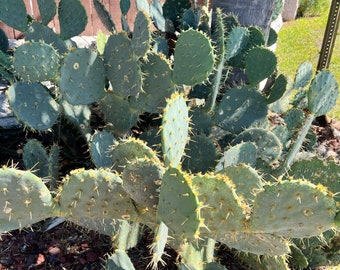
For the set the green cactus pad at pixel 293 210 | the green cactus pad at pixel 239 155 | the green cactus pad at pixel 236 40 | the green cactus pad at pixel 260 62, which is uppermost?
the green cactus pad at pixel 236 40

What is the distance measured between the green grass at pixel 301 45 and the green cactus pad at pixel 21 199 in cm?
404

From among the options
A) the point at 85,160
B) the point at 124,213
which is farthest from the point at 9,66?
the point at 124,213

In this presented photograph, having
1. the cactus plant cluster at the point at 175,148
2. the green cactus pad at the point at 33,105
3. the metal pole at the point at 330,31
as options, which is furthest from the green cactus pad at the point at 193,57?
the metal pole at the point at 330,31

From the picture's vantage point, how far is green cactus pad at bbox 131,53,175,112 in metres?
2.61

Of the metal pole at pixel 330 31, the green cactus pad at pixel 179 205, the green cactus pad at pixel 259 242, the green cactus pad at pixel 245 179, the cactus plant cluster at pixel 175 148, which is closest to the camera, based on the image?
the green cactus pad at pixel 179 205

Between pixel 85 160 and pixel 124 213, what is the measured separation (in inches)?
42.8

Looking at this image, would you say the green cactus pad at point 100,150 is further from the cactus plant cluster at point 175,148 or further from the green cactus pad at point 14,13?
the green cactus pad at point 14,13

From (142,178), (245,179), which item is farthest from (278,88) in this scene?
(142,178)

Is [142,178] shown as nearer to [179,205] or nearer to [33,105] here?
[179,205]

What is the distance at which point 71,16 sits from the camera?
317cm

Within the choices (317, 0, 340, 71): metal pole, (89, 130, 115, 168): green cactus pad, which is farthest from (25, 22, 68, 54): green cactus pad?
(317, 0, 340, 71): metal pole

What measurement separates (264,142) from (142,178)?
3.54ft

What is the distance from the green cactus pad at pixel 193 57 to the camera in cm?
244

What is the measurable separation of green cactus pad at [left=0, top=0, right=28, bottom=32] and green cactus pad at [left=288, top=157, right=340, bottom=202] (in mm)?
1892
